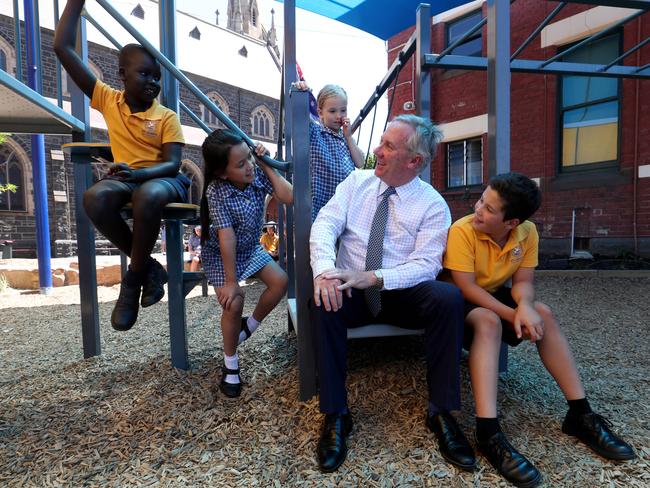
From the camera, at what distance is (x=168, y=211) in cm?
205

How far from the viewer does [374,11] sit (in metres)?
4.41

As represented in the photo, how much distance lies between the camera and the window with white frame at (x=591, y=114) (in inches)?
262

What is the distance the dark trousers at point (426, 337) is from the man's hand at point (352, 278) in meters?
0.09

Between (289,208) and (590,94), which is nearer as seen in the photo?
(289,208)

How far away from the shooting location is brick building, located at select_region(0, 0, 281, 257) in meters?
13.5

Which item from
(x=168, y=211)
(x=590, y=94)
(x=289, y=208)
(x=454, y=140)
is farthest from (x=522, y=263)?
(x=454, y=140)

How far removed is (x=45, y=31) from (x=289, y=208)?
15808 mm

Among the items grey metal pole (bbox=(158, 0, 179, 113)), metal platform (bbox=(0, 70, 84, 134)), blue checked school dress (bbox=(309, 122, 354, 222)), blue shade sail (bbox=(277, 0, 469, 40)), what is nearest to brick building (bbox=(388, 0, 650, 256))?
blue shade sail (bbox=(277, 0, 469, 40))

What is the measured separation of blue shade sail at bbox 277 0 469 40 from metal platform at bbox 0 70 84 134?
2.86 meters

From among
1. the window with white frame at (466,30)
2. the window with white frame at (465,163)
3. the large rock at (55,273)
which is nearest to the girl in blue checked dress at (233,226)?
the large rock at (55,273)

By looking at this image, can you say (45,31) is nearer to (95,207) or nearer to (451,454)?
Answer: (95,207)

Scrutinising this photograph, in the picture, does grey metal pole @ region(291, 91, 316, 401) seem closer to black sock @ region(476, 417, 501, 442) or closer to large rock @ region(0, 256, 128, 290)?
black sock @ region(476, 417, 501, 442)

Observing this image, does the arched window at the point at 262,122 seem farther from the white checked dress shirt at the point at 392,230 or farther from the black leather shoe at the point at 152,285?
the white checked dress shirt at the point at 392,230

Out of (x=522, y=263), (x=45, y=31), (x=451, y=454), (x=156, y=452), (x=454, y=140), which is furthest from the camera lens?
(x=45, y=31)
